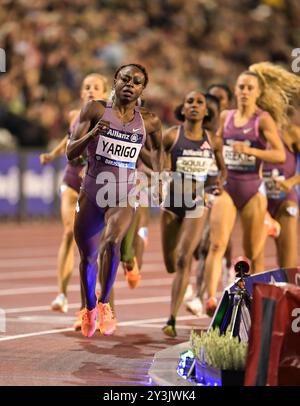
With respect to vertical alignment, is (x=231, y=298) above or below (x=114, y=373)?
above

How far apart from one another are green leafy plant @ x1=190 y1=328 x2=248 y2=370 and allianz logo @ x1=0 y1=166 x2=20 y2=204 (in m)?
16.3

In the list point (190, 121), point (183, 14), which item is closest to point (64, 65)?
point (183, 14)

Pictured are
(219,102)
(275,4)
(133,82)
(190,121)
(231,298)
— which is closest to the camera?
(231,298)

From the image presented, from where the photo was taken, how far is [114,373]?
927 centimetres

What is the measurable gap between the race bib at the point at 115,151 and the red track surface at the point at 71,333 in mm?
1594

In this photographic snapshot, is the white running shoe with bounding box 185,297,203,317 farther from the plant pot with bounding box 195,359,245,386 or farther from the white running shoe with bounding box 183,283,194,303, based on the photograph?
the plant pot with bounding box 195,359,245,386

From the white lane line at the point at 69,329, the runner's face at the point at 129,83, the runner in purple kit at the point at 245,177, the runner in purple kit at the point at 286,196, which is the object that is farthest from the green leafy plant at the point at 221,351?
the runner in purple kit at the point at 286,196

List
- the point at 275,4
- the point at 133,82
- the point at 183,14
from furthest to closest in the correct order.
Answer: the point at 275,4 → the point at 183,14 → the point at 133,82

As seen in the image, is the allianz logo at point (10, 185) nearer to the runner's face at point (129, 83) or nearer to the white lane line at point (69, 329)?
the white lane line at point (69, 329)

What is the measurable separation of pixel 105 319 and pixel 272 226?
3.43m

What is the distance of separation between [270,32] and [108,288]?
66.3 ft

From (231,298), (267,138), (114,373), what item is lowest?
(114,373)

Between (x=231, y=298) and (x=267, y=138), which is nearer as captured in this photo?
(x=231, y=298)

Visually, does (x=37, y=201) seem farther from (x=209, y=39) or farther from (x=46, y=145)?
(x=209, y=39)
